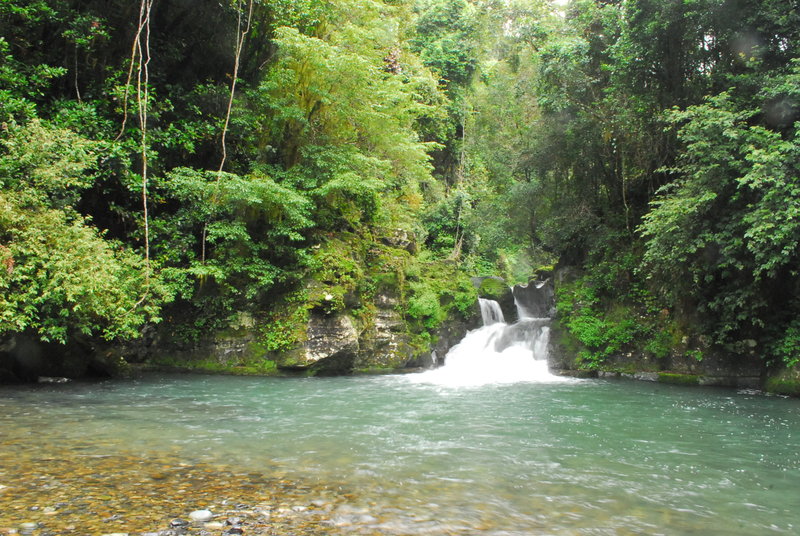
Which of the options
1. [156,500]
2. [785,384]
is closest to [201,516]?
[156,500]

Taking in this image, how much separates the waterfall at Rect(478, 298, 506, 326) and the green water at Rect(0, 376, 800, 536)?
8182 millimetres

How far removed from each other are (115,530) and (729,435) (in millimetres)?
8323

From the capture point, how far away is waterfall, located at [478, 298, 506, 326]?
19.9 metres

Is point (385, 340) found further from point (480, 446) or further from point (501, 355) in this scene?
point (480, 446)

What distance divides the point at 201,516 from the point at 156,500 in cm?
61

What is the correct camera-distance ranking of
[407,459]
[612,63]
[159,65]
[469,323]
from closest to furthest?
1. [407,459]
2. [159,65]
3. [612,63]
4. [469,323]

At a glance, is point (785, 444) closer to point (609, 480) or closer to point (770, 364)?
point (609, 480)

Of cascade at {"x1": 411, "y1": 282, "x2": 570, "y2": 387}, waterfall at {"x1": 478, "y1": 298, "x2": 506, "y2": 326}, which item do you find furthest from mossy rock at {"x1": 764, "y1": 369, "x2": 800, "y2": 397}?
waterfall at {"x1": 478, "y1": 298, "x2": 506, "y2": 326}

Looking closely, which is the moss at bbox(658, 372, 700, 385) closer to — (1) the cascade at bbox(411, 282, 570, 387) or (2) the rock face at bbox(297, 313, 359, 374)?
(1) the cascade at bbox(411, 282, 570, 387)

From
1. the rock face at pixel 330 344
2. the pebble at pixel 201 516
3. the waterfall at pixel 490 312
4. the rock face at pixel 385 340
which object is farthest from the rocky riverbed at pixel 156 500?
the waterfall at pixel 490 312

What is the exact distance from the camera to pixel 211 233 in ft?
44.6

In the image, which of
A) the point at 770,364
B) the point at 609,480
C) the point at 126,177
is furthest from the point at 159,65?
the point at 770,364

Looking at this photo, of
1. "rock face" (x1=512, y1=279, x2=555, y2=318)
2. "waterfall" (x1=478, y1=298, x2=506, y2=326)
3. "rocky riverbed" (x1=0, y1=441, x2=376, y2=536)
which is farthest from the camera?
"rock face" (x1=512, y1=279, x2=555, y2=318)

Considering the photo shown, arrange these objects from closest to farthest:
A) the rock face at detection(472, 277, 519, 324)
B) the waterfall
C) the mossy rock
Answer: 1. the mossy rock
2. the waterfall
3. the rock face at detection(472, 277, 519, 324)
